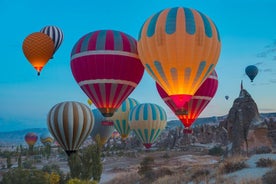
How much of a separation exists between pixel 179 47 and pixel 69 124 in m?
10.1

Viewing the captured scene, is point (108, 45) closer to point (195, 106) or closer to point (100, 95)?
point (100, 95)

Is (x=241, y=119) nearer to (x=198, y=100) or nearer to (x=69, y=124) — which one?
(x=198, y=100)

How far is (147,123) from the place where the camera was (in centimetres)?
3919

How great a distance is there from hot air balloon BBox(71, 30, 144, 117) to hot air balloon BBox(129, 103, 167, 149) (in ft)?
45.9

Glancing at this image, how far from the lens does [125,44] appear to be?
2448 centimetres

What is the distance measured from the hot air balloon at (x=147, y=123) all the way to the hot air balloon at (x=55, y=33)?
12.1 meters

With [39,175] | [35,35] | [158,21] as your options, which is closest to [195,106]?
[158,21]

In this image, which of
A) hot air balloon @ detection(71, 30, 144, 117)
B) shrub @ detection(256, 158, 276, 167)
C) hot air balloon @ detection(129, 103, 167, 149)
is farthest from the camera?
hot air balloon @ detection(129, 103, 167, 149)

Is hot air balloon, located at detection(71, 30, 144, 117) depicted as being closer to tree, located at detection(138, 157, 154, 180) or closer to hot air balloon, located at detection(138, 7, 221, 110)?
hot air balloon, located at detection(138, 7, 221, 110)

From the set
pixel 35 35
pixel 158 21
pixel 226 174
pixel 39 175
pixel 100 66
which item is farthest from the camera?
pixel 35 35

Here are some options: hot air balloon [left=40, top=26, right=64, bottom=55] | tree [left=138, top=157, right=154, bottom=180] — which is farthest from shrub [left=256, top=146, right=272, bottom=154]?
hot air balloon [left=40, top=26, right=64, bottom=55]

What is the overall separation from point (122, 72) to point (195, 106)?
314 inches

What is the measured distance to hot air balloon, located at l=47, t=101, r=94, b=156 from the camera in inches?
955

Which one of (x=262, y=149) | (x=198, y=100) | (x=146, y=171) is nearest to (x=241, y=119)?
(x=262, y=149)
